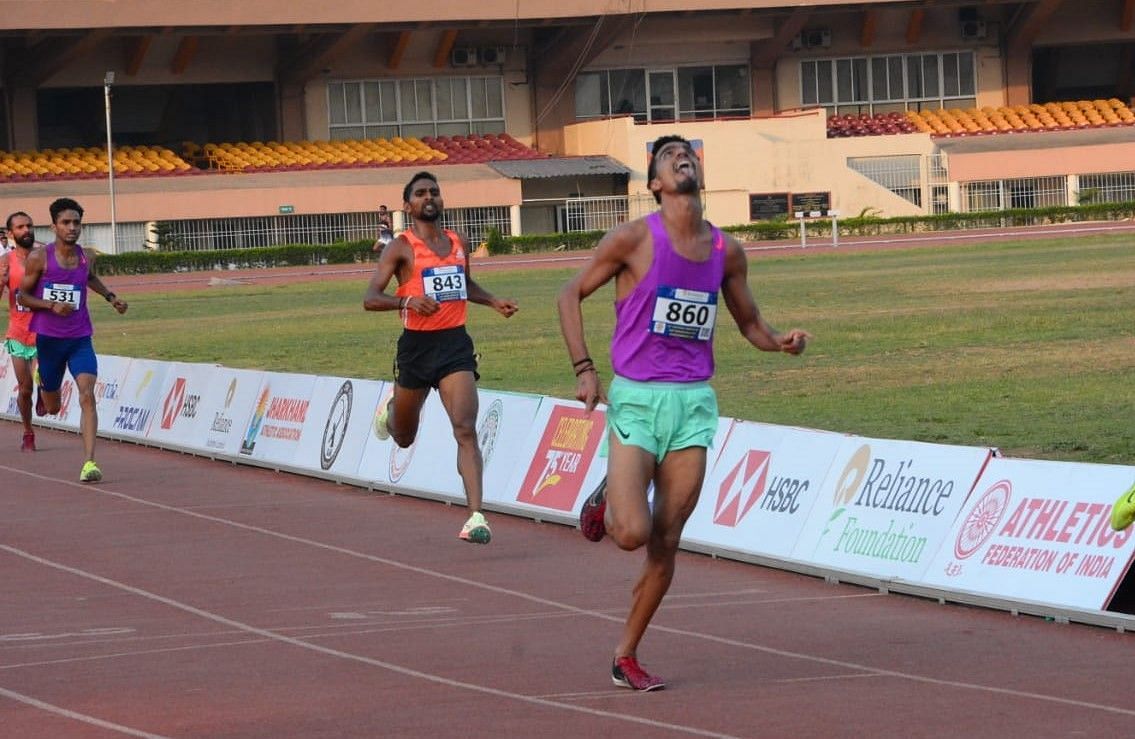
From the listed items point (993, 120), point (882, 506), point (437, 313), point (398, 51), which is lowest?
point (882, 506)

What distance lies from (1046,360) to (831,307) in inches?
397

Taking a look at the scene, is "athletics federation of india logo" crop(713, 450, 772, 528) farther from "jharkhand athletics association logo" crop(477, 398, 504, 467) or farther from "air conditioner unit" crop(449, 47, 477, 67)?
"air conditioner unit" crop(449, 47, 477, 67)

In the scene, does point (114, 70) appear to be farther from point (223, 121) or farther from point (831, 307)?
point (831, 307)

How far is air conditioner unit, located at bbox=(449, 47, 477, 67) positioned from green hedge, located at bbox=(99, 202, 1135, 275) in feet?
34.4

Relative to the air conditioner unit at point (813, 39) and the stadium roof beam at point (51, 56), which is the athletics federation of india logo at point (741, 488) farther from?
the air conditioner unit at point (813, 39)

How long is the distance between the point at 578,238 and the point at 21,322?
144ft

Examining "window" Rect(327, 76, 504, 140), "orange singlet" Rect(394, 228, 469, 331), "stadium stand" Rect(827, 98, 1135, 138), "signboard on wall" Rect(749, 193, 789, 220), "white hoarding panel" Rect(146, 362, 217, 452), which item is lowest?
"white hoarding panel" Rect(146, 362, 217, 452)

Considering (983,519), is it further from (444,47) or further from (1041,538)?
(444,47)

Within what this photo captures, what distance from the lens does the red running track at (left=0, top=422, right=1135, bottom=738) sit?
767 centimetres

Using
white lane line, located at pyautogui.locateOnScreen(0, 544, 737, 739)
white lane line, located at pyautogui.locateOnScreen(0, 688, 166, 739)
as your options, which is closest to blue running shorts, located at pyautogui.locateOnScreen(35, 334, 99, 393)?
white lane line, located at pyautogui.locateOnScreen(0, 544, 737, 739)

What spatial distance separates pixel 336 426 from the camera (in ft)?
56.2

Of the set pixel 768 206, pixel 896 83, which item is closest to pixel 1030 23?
pixel 896 83

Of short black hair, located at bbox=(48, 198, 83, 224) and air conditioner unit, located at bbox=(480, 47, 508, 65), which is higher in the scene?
air conditioner unit, located at bbox=(480, 47, 508, 65)

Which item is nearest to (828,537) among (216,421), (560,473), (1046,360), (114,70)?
(560,473)
